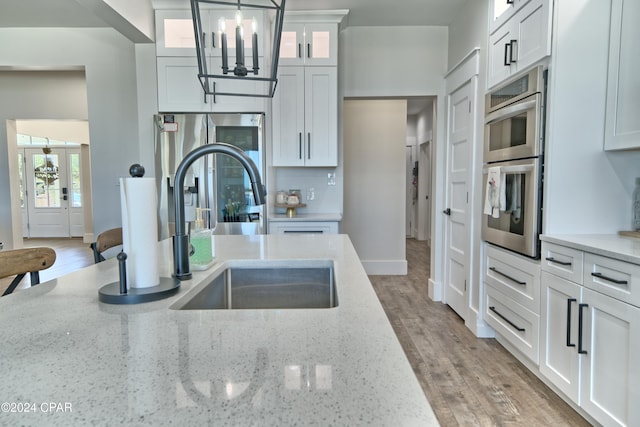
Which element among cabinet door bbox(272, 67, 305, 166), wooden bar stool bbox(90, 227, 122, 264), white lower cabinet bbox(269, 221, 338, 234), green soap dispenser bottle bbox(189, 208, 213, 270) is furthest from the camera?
cabinet door bbox(272, 67, 305, 166)

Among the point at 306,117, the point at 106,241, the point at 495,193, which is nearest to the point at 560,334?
the point at 495,193

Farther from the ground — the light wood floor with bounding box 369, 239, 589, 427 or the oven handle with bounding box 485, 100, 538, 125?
the oven handle with bounding box 485, 100, 538, 125

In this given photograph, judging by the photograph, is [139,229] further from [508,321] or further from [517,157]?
[508,321]

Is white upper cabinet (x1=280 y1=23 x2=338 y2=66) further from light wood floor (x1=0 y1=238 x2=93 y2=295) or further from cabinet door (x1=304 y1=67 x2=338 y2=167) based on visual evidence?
light wood floor (x1=0 y1=238 x2=93 y2=295)

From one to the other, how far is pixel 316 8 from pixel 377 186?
233cm

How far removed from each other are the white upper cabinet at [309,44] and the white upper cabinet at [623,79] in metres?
2.11

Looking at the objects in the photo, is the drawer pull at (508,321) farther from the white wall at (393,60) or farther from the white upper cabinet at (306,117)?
the white wall at (393,60)

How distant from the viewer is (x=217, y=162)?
3328mm

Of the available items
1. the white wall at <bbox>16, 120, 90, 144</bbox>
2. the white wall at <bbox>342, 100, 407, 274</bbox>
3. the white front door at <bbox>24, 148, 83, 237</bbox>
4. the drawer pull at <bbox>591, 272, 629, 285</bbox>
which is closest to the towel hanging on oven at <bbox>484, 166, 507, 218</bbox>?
the drawer pull at <bbox>591, 272, 629, 285</bbox>

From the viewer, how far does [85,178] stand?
8.02 metres

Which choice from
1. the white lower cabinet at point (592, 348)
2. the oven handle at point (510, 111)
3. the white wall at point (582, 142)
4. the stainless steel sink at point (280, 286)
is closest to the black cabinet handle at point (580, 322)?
the white lower cabinet at point (592, 348)

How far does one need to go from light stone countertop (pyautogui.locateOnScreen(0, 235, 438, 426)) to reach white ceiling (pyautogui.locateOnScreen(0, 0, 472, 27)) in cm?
312

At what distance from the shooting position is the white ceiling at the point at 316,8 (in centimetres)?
316

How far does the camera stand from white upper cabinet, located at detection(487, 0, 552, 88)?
2.06 m
